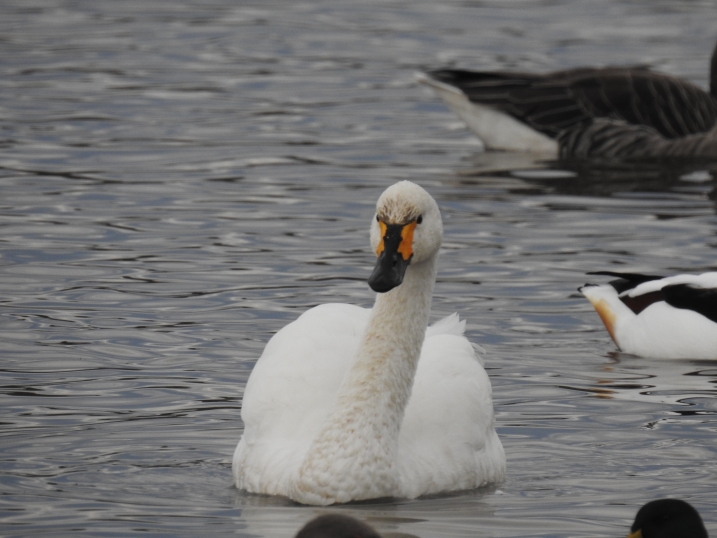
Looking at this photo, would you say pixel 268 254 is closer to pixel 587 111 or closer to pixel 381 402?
pixel 381 402

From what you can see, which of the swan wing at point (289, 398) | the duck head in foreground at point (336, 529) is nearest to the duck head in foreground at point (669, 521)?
the duck head in foreground at point (336, 529)

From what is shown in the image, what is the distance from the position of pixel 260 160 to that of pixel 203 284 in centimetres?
504

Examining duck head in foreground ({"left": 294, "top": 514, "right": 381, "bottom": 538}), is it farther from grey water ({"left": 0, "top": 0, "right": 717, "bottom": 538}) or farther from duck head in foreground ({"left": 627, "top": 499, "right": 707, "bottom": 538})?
grey water ({"left": 0, "top": 0, "right": 717, "bottom": 538})

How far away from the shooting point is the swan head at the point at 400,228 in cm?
725

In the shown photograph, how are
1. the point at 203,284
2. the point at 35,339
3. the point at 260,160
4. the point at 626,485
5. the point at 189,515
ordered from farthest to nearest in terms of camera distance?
the point at 260,160 → the point at 203,284 → the point at 35,339 → the point at 626,485 → the point at 189,515

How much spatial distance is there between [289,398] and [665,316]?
390 cm

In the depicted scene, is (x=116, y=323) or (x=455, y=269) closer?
(x=116, y=323)

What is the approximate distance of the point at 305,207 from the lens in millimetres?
14742

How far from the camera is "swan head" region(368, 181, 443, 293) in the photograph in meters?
7.25

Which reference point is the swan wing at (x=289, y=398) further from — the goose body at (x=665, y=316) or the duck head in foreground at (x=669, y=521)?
the goose body at (x=665, y=316)

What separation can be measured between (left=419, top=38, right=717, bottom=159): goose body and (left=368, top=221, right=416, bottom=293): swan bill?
11.2 m

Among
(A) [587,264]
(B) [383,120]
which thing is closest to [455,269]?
(A) [587,264]

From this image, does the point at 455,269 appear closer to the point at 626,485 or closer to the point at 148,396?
the point at 148,396

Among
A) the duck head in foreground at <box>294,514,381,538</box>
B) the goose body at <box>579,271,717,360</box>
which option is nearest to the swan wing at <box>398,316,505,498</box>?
the duck head in foreground at <box>294,514,381,538</box>
